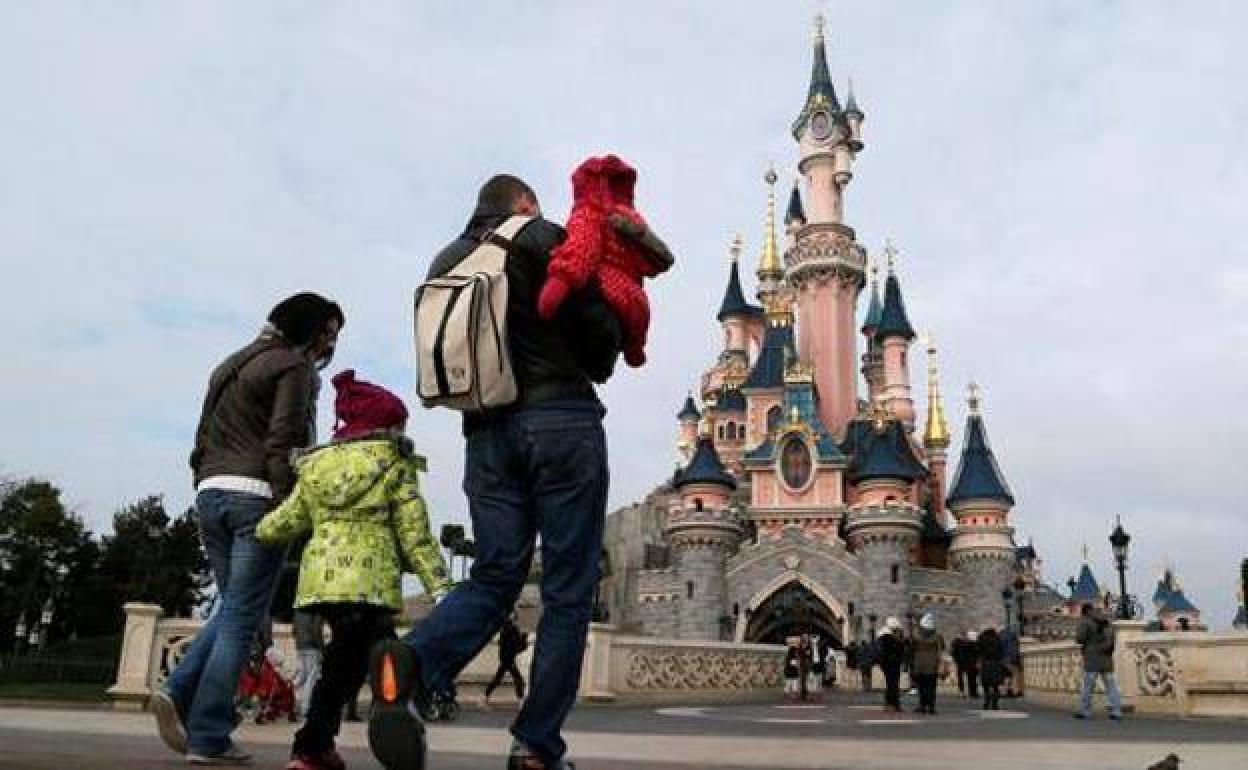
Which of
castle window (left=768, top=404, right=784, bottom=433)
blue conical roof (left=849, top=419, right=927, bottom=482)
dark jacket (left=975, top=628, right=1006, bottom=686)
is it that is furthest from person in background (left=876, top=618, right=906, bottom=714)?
castle window (left=768, top=404, right=784, bottom=433)

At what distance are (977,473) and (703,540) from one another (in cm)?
1217

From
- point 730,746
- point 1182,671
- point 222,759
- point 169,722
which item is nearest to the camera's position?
point 222,759

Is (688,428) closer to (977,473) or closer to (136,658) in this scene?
(977,473)

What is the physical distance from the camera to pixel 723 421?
2201 inches

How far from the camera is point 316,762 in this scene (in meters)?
3.23

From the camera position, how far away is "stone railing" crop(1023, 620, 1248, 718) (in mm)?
11906

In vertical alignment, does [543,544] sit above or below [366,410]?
below

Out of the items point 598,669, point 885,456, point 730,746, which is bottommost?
point 730,746

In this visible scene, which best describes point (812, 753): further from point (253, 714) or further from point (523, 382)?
point (253, 714)

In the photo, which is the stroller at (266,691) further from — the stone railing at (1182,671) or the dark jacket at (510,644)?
the stone railing at (1182,671)

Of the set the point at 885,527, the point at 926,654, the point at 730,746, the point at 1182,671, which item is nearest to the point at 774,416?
the point at 885,527

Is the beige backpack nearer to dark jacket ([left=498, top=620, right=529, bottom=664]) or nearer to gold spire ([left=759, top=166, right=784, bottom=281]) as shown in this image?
dark jacket ([left=498, top=620, right=529, bottom=664])

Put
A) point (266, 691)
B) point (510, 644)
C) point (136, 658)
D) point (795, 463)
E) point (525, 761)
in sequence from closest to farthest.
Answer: point (525, 761), point (266, 691), point (136, 658), point (510, 644), point (795, 463)

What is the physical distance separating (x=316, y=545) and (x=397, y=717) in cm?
99
